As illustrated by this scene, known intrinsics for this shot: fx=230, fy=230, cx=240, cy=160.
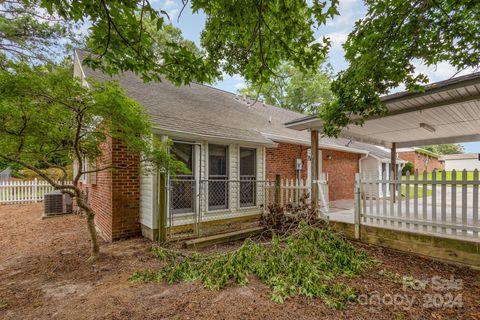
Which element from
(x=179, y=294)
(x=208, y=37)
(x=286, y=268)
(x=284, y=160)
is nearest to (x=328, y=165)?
(x=284, y=160)

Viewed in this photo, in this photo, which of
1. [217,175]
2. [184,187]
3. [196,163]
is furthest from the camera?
[217,175]

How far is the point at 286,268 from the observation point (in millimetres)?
3811

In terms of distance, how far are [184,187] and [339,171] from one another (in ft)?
28.8

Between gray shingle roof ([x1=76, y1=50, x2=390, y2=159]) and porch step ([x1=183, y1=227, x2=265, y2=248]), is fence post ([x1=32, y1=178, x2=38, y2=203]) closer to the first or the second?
gray shingle roof ([x1=76, y1=50, x2=390, y2=159])

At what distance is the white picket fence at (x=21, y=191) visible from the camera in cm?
1164

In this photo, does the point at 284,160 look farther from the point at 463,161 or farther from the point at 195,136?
the point at 463,161

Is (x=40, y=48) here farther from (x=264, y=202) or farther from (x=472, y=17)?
(x=472, y=17)

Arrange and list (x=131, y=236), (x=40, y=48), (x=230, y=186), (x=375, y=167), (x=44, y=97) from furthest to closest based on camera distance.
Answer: (x=375, y=167) → (x=40, y=48) → (x=230, y=186) → (x=131, y=236) → (x=44, y=97)

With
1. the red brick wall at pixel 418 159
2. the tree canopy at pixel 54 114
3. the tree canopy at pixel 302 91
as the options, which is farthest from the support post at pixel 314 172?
the red brick wall at pixel 418 159

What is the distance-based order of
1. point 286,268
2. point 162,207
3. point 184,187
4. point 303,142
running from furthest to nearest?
1. point 303,142
2. point 184,187
3. point 162,207
4. point 286,268

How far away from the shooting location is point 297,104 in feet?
89.7

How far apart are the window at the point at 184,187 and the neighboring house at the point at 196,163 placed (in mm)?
27

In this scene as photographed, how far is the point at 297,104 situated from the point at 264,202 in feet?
72.2

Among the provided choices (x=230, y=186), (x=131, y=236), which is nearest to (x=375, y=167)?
(x=230, y=186)
